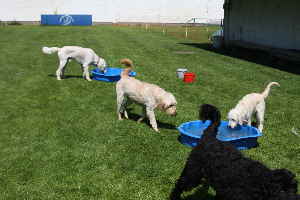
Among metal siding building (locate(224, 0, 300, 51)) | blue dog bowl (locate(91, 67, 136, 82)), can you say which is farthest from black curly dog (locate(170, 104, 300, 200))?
metal siding building (locate(224, 0, 300, 51))

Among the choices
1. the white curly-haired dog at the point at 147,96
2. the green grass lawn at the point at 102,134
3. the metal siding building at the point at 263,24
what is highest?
the metal siding building at the point at 263,24

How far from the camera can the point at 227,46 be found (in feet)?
76.3

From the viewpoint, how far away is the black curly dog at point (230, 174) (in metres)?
3.15

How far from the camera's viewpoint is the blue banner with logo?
4122 cm

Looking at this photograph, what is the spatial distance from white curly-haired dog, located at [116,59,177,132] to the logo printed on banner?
35584mm

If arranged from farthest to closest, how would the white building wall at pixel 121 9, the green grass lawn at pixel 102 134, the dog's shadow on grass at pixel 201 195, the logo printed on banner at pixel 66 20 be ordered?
1. the white building wall at pixel 121 9
2. the logo printed on banner at pixel 66 20
3. the green grass lawn at pixel 102 134
4. the dog's shadow on grass at pixel 201 195

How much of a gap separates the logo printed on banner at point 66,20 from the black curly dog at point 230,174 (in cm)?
3959

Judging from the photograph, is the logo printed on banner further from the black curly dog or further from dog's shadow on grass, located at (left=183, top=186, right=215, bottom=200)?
the black curly dog

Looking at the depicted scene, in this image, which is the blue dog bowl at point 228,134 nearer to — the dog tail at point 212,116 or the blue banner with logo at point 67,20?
the dog tail at point 212,116

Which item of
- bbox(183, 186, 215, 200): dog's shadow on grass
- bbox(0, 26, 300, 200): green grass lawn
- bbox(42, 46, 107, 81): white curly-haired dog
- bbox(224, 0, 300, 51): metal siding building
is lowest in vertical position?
bbox(183, 186, 215, 200): dog's shadow on grass

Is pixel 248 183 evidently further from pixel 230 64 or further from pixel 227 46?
pixel 227 46

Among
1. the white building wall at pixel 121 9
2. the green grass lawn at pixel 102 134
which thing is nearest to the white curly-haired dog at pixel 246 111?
the green grass lawn at pixel 102 134

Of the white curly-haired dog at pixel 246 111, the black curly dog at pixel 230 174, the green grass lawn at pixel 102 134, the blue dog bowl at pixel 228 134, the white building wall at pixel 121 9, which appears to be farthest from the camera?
the white building wall at pixel 121 9

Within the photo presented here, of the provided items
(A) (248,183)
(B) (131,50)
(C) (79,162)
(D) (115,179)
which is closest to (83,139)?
(C) (79,162)
